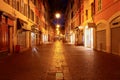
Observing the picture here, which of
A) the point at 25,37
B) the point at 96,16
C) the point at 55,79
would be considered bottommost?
the point at 55,79

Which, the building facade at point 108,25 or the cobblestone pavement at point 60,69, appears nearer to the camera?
the cobblestone pavement at point 60,69

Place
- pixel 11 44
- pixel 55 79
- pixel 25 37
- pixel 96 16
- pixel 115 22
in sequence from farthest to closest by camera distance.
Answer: pixel 25 37 < pixel 96 16 < pixel 11 44 < pixel 115 22 < pixel 55 79

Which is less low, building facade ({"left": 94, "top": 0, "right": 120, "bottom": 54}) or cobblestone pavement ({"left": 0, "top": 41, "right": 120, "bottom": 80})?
building facade ({"left": 94, "top": 0, "right": 120, "bottom": 54})

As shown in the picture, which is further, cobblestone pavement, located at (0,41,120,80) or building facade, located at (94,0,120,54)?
building facade, located at (94,0,120,54)

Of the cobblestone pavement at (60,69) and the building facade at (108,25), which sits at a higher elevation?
the building facade at (108,25)

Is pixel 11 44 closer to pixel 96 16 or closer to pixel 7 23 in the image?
pixel 7 23

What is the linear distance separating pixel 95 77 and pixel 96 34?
699 inches

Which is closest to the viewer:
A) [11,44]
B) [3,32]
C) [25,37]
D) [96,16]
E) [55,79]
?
[55,79]

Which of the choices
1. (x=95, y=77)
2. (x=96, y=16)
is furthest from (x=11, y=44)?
(x=95, y=77)

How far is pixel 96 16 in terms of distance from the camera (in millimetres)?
25078

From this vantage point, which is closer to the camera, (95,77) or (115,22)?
(95,77)

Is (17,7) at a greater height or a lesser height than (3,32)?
greater

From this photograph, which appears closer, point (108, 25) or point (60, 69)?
point (60, 69)

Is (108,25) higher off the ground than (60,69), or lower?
higher
